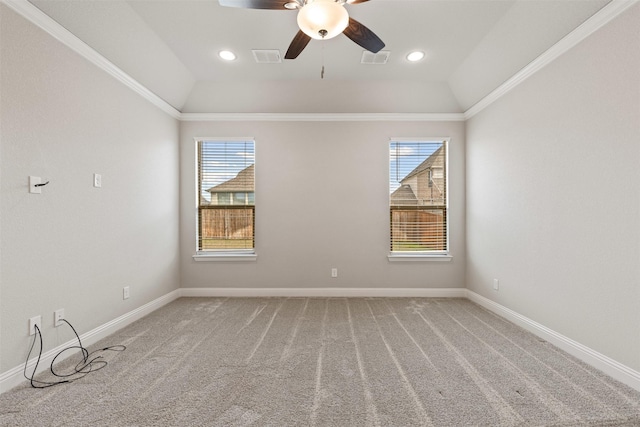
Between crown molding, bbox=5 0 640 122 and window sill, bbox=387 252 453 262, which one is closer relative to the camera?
crown molding, bbox=5 0 640 122

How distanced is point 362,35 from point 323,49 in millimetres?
1050

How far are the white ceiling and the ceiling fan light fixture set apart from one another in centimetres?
95

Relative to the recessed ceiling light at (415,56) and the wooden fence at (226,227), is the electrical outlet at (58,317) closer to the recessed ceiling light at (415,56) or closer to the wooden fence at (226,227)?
the wooden fence at (226,227)

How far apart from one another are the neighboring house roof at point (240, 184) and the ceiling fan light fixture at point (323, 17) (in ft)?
8.41

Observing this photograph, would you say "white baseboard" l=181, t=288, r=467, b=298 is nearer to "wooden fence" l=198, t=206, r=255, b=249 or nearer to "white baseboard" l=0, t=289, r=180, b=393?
"white baseboard" l=0, t=289, r=180, b=393

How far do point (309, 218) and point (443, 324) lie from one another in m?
2.17

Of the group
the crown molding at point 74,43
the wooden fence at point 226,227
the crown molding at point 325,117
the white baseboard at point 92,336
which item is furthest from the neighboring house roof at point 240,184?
the white baseboard at point 92,336

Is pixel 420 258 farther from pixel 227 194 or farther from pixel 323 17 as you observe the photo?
pixel 323 17

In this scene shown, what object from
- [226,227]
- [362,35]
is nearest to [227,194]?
[226,227]

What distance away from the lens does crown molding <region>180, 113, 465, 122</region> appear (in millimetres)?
3988

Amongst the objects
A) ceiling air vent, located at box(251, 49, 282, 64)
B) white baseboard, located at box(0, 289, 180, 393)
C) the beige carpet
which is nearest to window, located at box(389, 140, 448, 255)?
the beige carpet

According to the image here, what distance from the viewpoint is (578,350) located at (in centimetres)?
224

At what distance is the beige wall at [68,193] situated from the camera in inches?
74.3

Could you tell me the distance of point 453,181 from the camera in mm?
4020
